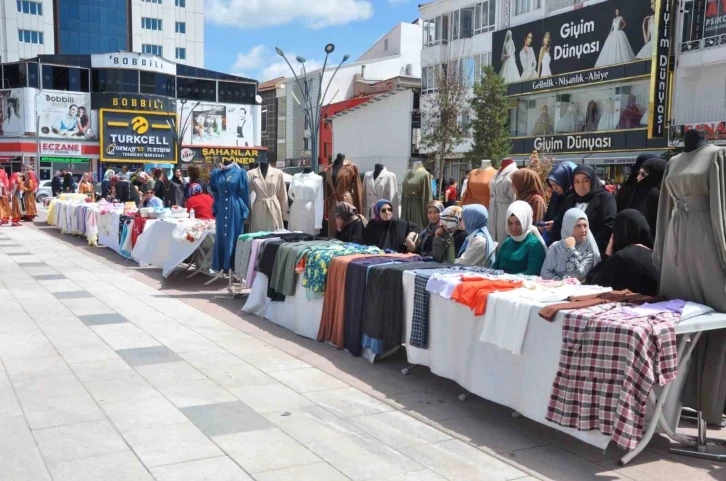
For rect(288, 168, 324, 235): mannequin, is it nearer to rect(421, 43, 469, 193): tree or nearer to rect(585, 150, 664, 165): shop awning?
rect(585, 150, 664, 165): shop awning

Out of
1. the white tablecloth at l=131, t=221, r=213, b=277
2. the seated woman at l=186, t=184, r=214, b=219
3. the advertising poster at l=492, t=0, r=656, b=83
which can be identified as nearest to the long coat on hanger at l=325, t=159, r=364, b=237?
the white tablecloth at l=131, t=221, r=213, b=277

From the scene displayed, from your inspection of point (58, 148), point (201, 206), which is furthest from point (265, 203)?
point (58, 148)

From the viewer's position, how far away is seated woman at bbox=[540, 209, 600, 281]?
17.2 feet

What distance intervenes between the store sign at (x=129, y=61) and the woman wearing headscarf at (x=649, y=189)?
4285 cm

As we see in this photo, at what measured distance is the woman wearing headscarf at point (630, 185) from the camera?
6207 mm

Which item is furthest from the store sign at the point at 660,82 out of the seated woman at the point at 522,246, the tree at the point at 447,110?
the seated woman at the point at 522,246

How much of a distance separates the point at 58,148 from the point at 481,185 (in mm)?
39086

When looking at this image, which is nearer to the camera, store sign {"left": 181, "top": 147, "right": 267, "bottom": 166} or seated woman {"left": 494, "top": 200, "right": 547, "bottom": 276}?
seated woman {"left": 494, "top": 200, "right": 547, "bottom": 276}

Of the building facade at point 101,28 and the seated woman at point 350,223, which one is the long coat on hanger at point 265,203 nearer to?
the seated woman at point 350,223

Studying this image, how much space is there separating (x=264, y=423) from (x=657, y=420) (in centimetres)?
231

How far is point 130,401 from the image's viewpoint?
4.67 metres

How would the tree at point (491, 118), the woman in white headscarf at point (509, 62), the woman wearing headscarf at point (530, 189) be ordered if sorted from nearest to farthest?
the woman wearing headscarf at point (530, 189), the tree at point (491, 118), the woman in white headscarf at point (509, 62)

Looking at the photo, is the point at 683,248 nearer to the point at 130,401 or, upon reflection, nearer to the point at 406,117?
the point at 130,401

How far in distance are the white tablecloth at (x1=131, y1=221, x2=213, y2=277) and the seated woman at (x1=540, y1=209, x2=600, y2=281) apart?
219 inches
